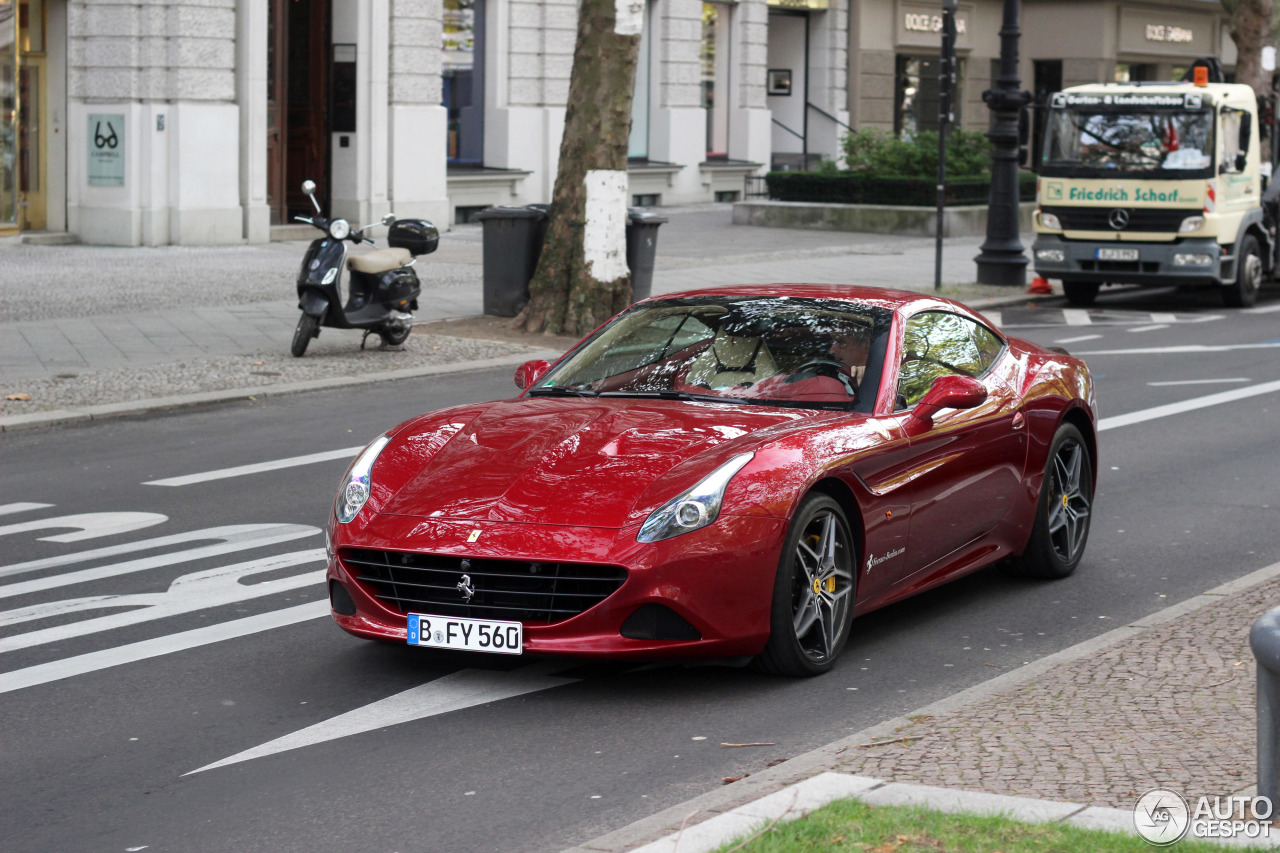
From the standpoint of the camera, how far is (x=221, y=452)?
11.3 meters

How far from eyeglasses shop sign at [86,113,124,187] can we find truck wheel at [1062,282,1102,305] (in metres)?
12.7

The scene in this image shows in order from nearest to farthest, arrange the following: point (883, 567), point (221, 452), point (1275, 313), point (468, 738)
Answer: point (468, 738) → point (883, 567) → point (221, 452) → point (1275, 313)

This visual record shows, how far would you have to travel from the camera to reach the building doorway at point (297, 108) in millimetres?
27812

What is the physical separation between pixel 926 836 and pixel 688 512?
1.81 meters

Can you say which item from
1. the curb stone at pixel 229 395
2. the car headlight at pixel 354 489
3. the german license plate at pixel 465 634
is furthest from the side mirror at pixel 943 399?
the curb stone at pixel 229 395

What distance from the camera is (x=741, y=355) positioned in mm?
7086

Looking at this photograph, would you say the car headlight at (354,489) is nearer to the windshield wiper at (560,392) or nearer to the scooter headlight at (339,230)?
the windshield wiper at (560,392)

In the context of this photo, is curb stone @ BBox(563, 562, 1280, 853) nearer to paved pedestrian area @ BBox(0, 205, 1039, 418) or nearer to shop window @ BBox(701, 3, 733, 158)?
paved pedestrian area @ BBox(0, 205, 1039, 418)

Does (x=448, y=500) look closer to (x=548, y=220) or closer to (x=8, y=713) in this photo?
(x=8, y=713)

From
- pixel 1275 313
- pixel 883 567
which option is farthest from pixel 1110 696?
pixel 1275 313

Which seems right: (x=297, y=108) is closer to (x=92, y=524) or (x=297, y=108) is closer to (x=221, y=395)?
(x=221, y=395)

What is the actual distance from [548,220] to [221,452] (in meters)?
7.36

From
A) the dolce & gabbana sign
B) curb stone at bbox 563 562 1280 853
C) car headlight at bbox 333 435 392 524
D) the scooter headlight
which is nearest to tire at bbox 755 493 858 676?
curb stone at bbox 563 562 1280 853

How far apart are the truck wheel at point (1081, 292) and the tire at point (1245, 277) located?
5.05ft
